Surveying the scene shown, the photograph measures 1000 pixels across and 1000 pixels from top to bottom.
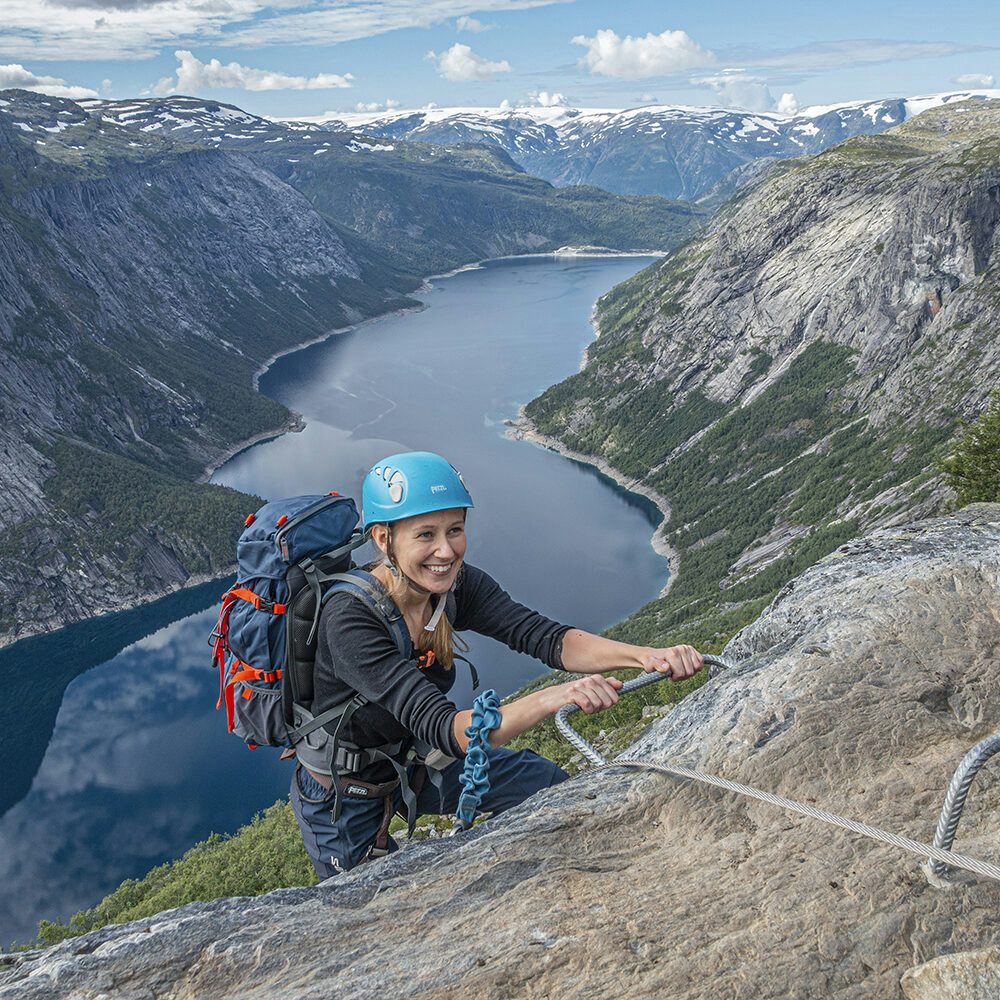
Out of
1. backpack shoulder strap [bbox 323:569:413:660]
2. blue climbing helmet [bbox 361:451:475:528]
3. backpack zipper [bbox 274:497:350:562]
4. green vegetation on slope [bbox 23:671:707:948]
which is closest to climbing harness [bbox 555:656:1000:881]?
backpack shoulder strap [bbox 323:569:413:660]

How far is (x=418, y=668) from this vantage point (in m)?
7.62

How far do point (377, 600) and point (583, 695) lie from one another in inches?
75.4

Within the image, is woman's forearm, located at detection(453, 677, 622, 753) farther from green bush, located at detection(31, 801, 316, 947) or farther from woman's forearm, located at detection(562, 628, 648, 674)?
green bush, located at detection(31, 801, 316, 947)

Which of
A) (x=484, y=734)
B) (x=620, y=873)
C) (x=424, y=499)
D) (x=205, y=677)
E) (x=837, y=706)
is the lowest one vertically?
(x=205, y=677)

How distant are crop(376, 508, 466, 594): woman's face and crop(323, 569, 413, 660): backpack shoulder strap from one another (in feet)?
1.02

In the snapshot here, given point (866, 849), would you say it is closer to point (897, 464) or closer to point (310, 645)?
point (310, 645)

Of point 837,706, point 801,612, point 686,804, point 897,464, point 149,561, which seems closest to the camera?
point 686,804

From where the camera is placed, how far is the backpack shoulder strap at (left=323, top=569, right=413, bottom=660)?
24.2ft

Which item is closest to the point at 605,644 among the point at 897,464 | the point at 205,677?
the point at 205,677

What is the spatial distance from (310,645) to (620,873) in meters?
3.30

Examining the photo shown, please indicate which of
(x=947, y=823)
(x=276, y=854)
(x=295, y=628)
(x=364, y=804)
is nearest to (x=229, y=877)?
(x=276, y=854)

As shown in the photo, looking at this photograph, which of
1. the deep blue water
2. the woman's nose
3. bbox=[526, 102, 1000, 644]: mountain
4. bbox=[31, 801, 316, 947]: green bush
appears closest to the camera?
the woman's nose

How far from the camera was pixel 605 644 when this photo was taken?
27.7 ft

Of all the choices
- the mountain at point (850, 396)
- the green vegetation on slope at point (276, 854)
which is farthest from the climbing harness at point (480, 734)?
the mountain at point (850, 396)
